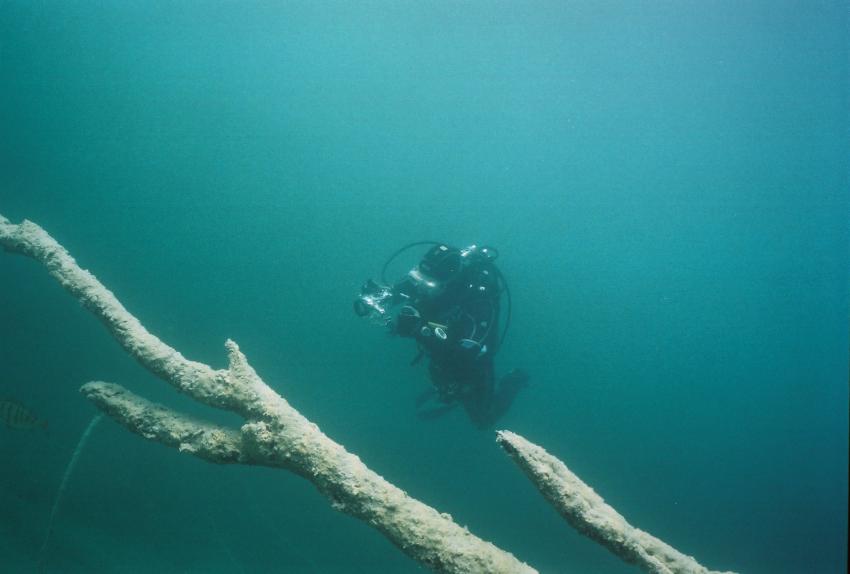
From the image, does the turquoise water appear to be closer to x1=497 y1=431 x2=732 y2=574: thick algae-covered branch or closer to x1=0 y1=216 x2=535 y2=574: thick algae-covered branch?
x1=497 y1=431 x2=732 y2=574: thick algae-covered branch

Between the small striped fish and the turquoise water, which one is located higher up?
the turquoise water

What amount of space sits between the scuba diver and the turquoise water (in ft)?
11.7

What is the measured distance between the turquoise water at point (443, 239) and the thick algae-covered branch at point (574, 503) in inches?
57.4

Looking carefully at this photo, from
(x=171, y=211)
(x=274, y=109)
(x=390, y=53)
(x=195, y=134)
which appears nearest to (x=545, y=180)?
(x=390, y=53)

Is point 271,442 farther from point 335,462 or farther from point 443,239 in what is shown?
point 443,239

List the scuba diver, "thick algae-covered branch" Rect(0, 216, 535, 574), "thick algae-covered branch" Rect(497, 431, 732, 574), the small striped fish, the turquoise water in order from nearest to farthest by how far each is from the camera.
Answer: "thick algae-covered branch" Rect(497, 431, 732, 574)
"thick algae-covered branch" Rect(0, 216, 535, 574)
the small striped fish
the scuba diver
the turquoise water

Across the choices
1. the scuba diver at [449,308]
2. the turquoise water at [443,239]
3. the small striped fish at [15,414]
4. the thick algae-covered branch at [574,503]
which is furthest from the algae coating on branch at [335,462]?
the small striped fish at [15,414]

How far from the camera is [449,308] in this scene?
567 centimetres

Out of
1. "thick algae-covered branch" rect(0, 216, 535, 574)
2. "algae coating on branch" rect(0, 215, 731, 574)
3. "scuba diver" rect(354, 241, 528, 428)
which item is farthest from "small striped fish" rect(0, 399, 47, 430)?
"scuba diver" rect(354, 241, 528, 428)

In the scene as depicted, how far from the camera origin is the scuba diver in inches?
215

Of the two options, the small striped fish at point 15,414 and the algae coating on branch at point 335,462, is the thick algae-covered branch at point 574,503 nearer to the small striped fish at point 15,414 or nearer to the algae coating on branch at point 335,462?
the algae coating on branch at point 335,462

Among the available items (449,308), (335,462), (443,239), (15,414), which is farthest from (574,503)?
(443,239)

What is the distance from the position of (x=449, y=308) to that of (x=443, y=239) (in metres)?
35.1

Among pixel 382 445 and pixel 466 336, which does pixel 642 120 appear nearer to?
pixel 382 445
